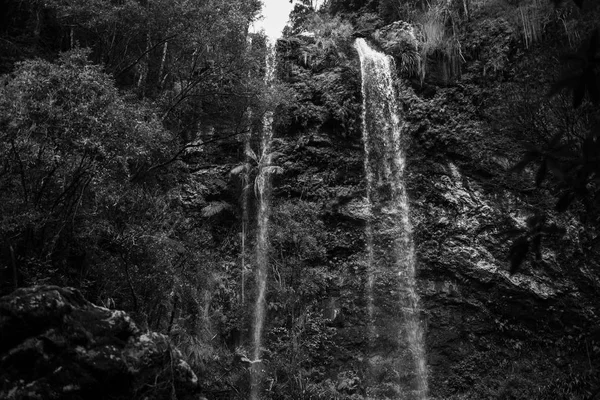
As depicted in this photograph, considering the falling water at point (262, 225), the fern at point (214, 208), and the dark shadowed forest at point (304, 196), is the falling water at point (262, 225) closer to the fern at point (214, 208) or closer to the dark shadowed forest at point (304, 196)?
the dark shadowed forest at point (304, 196)

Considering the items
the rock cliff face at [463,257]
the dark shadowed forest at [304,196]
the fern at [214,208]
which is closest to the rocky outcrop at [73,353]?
the dark shadowed forest at [304,196]

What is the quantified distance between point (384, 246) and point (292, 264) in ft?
7.02

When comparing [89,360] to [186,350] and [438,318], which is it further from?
[438,318]

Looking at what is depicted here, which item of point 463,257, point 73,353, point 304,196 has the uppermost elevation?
point 304,196

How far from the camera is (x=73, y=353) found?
397 cm

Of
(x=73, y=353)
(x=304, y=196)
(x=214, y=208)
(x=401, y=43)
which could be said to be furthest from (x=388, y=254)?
(x=73, y=353)

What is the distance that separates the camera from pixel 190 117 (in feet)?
38.2

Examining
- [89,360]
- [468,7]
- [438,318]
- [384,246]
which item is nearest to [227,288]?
[384,246]

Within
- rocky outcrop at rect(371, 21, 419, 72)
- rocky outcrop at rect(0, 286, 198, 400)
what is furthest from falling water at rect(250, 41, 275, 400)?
rocky outcrop at rect(0, 286, 198, 400)

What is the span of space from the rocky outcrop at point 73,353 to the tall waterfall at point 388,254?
6.41 metres

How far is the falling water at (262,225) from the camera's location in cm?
1056

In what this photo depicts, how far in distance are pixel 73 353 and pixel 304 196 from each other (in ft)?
28.2

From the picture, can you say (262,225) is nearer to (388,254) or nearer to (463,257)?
(388,254)

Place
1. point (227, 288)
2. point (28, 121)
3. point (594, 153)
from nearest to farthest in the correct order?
1. point (594, 153)
2. point (28, 121)
3. point (227, 288)
